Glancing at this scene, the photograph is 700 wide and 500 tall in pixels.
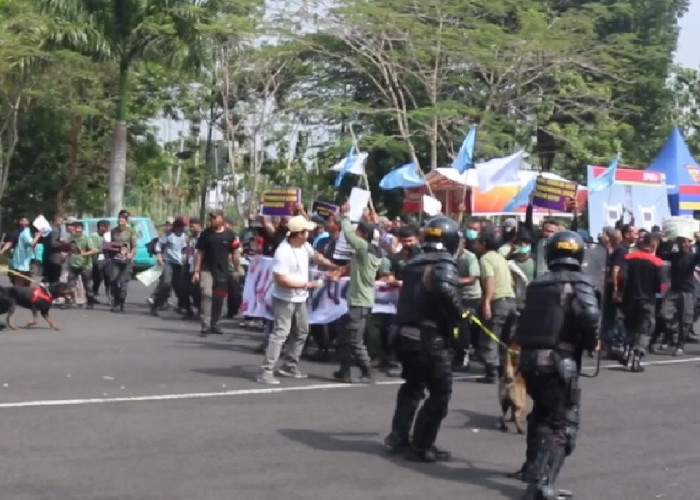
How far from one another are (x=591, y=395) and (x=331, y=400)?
2.84 m

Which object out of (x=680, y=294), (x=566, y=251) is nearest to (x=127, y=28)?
(x=680, y=294)

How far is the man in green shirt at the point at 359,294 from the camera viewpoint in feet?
44.9

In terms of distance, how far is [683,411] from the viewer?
12734 millimetres

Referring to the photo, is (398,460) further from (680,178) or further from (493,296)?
(680,178)

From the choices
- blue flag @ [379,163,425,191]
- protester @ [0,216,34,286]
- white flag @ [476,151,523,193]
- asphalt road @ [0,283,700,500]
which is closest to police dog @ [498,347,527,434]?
asphalt road @ [0,283,700,500]

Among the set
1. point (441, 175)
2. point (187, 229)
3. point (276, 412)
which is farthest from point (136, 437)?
point (441, 175)

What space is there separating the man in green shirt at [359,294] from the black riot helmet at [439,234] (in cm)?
379

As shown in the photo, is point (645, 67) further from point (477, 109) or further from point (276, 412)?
point (276, 412)

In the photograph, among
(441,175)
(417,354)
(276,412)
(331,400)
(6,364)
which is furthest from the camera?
(441,175)

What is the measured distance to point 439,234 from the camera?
9.80 m

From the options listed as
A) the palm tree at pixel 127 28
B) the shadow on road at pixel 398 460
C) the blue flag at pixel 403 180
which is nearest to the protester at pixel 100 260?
the blue flag at pixel 403 180

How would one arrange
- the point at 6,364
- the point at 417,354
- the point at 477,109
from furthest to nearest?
1. the point at 477,109
2. the point at 6,364
3. the point at 417,354

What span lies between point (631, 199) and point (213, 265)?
8886 millimetres

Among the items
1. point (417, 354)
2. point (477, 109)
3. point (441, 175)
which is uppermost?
point (477, 109)
